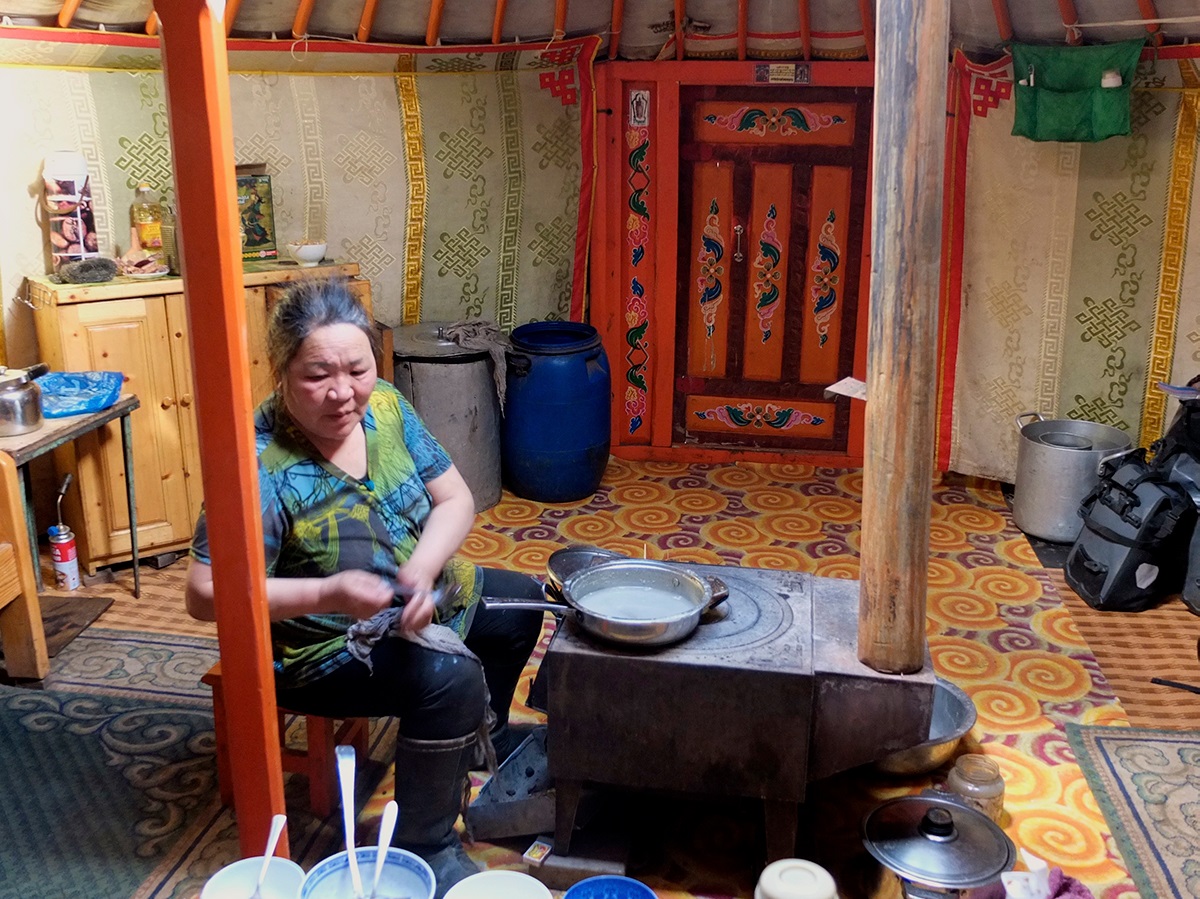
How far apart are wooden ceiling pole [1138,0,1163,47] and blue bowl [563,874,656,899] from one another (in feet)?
11.6

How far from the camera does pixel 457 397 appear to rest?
457 centimetres

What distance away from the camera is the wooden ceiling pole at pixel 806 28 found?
15.0ft

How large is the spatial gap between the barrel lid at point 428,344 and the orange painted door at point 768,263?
1087 mm

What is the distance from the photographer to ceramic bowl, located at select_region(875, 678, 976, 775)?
9.42 feet

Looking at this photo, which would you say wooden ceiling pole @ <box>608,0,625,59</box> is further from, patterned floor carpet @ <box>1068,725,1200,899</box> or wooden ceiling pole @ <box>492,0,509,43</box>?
patterned floor carpet @ <box>1068,725,1200,899</box>

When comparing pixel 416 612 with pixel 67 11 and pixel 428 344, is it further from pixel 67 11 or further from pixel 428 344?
pixel 67 11

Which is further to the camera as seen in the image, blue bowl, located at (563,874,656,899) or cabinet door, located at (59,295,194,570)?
cabinet door, located at (59,295,194,570)

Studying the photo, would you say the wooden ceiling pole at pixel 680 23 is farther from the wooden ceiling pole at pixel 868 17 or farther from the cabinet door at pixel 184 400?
the cabinet door at pixel 184 400

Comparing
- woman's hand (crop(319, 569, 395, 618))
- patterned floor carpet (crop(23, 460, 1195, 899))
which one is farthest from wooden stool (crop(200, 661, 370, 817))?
woman's hand (crop(319, 569, 395, 618))

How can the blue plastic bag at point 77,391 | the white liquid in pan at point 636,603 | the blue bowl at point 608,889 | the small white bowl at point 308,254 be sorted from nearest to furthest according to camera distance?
the blue bowl at point 608,889 → the white liquid in pan at point 636,603 → the blue plastic bag at point 77,391 → the small white bowl at point 308,254

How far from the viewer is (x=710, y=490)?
4969 mm

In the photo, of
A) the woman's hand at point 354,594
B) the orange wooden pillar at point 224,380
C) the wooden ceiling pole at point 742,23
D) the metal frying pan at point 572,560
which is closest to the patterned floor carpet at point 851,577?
the metal frying pan at point 572,560

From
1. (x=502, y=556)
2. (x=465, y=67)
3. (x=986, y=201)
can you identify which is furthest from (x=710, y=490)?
(x=465, y=67)

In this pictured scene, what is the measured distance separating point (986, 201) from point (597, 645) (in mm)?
3025
